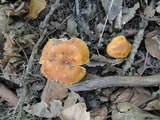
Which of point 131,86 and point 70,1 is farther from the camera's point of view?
point 70,1

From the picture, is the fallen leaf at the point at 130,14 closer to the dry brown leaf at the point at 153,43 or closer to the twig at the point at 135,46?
the twig at the point at 135,46

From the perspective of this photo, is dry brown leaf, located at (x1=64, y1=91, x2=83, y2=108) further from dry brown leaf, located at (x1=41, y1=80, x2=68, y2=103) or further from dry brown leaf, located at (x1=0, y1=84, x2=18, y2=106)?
dry brown leaf, located at (x1=0, y1=84, x2=18, y2=106)

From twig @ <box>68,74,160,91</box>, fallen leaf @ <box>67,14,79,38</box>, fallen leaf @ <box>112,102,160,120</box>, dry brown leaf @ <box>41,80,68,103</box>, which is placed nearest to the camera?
fallen leaf @ <box>112,102,160,120</box>

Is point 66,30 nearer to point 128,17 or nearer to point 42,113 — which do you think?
point 128,17

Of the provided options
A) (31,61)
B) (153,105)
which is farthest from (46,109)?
(153,105)

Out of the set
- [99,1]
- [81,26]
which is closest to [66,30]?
[81,26]

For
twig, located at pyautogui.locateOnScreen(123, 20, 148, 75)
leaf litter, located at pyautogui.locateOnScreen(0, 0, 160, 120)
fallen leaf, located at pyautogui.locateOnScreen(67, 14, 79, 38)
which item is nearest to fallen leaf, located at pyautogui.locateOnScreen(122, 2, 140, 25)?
leaf litter, located at pyautogui.locateOnScreen(0, 0, 160, 120)
